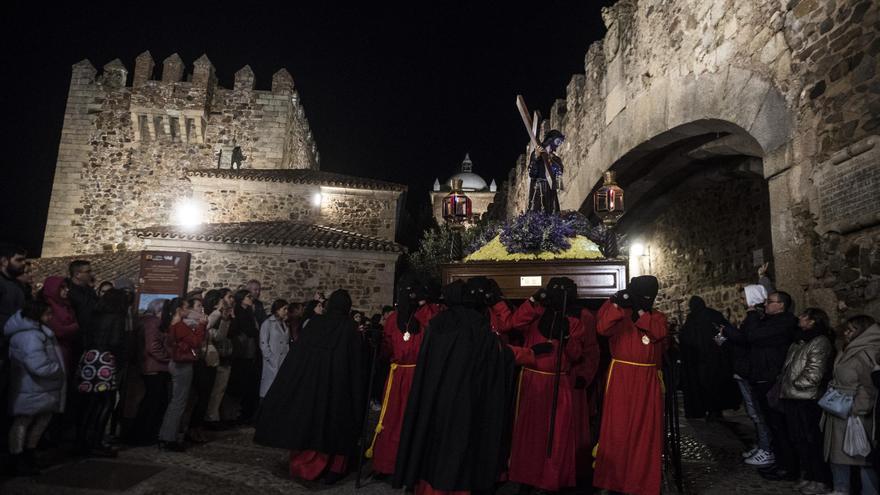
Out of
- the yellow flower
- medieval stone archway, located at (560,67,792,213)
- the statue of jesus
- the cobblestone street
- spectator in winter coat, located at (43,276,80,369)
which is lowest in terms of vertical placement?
the cobblestone street

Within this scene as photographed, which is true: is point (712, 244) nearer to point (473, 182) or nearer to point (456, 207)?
point (456, 207)

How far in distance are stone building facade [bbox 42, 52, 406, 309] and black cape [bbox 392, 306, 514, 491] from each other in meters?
14.3

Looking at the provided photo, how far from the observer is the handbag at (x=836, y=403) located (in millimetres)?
3803

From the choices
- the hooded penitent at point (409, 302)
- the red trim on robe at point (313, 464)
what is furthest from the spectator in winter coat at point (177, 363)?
the hooded penitent at point (409, 302)

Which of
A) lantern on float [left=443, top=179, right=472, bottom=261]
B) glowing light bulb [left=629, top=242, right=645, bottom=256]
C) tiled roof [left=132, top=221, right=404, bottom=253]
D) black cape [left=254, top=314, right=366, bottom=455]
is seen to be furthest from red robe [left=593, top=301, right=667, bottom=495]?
tiled roof [left=132, top=221, right=404, bottom=253]

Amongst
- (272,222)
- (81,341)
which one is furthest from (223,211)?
(81,341)

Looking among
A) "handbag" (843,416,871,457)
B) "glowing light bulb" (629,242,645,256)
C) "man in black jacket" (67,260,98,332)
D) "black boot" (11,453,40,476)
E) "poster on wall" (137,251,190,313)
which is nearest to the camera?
"handbag" (843,416,871,457)

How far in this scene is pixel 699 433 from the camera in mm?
6277

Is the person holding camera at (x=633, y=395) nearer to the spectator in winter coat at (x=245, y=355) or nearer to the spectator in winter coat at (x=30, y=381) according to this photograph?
the spectator in winter coat at (x=30, y=381)

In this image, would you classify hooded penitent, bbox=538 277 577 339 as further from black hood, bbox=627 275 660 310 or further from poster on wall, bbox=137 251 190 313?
poster on wall, bbox=137 251 190 313

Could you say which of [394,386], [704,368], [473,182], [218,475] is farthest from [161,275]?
[473,182]

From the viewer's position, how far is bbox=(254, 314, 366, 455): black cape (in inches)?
173

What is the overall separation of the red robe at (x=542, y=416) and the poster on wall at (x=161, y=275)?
11.4 m

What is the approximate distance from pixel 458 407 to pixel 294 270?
11.3 metres
